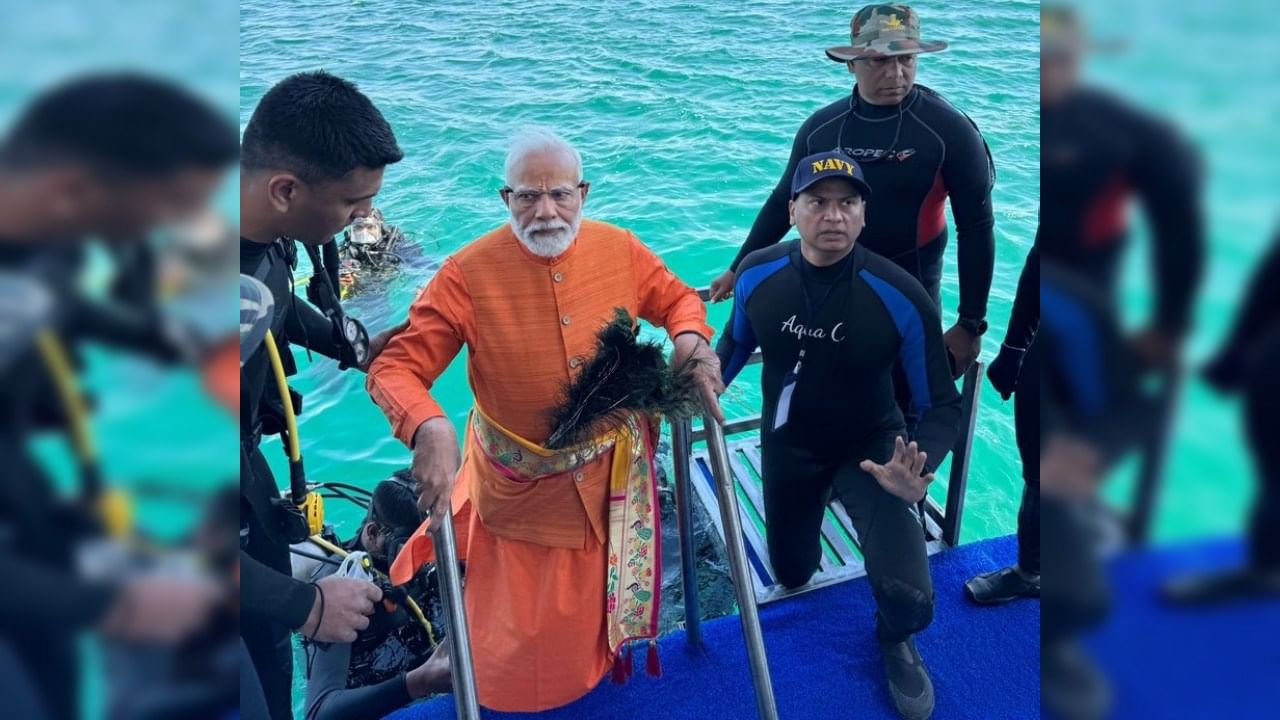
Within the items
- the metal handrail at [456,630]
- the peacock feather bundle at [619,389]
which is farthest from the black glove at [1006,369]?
the metal handrail at [456,630]

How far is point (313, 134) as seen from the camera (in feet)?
6.64

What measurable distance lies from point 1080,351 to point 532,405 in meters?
2.00

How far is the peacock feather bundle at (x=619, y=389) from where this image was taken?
2148 millimetres

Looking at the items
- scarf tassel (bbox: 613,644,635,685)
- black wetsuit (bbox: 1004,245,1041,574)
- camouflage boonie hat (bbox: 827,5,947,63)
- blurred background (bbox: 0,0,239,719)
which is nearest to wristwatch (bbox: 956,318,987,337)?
black wetsuit (bbox: 1004,245,1041,574)

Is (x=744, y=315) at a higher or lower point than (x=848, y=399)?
higher

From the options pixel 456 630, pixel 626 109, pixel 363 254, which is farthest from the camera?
pixel 626 109

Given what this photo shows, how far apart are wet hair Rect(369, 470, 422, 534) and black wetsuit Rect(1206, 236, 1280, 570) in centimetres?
270

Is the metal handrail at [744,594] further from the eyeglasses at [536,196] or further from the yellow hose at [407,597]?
the yellow hose at [407,597]

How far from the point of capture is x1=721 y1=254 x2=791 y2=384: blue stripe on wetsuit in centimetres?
280

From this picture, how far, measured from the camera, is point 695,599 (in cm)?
261

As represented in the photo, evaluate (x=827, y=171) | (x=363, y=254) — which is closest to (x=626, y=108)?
(x=363, y=254)

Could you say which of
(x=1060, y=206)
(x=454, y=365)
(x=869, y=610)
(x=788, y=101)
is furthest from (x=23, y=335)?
(x=788, y=101)

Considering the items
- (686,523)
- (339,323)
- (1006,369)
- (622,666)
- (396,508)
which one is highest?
(339,323)

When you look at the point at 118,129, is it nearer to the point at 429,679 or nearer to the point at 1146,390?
the point at 1146,390
